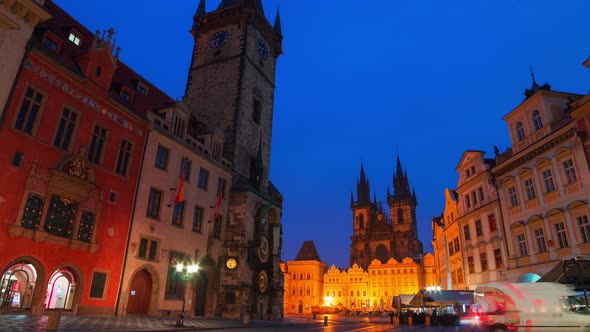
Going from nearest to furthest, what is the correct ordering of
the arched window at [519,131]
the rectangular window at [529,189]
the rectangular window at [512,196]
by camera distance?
the rectangular window at [529,189] → the rectangular window at [512,196] → the arched window at [519,131]

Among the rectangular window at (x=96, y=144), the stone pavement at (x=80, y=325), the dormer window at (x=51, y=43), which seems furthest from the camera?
the rectangular window at (x=96, y=144)

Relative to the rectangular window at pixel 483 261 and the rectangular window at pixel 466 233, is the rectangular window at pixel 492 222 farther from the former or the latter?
the rectangular window at pixel 466 233

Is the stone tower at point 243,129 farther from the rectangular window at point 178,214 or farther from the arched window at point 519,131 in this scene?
the arched window at point 519,131

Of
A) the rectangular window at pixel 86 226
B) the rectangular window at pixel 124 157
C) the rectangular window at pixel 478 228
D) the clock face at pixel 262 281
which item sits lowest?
the clock face at pixel 262 281

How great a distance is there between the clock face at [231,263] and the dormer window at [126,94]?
1301 centimetres

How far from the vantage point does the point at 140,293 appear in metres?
21.7

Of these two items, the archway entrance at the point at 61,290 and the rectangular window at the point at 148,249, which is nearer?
the archway entrance at the point at 61,290

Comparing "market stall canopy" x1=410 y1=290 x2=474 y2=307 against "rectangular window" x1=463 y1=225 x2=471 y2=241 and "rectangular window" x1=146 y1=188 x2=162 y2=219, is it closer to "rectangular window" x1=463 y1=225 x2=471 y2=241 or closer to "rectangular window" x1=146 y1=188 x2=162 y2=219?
"rectangular window" x1=463 y1=225 x2=471 y2=241

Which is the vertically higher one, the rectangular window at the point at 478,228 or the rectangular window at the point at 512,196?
the rectangular window at the point at 512,196

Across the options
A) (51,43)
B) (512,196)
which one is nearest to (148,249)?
(51,43)

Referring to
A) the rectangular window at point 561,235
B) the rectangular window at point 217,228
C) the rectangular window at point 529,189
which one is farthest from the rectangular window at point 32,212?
the rectangular window at point 529,189

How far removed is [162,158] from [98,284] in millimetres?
8708

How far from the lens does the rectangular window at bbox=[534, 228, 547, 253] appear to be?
2533cm

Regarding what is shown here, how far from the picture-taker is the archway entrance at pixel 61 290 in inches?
681
